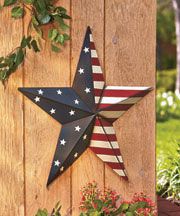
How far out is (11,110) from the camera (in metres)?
3.29

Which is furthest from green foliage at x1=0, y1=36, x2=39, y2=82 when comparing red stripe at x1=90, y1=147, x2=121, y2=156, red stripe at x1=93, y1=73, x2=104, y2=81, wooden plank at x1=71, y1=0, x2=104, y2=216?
red stripe at x1=90, y1=147, x2=121, y2=156

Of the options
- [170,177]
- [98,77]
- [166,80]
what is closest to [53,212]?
[98,77]

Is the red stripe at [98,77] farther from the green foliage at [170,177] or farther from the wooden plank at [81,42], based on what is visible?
the green foliage at [170,177]

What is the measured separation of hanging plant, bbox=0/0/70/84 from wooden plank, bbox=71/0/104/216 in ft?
0.33

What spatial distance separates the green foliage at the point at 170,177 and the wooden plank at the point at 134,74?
1391 millimetres

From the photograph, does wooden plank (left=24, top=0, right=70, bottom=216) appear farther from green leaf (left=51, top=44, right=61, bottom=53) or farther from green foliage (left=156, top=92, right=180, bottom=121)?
green foliage (left=156, top=92, right=180, bottom=121)

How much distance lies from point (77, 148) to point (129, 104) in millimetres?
370

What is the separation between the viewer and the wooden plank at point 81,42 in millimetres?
3336

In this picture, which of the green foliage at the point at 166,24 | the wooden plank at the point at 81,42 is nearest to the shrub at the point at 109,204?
the wooden plank at the point at 81,42

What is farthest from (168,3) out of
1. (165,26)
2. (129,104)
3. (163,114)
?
(129,104)

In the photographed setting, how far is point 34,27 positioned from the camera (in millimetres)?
3227

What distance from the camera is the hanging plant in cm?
320

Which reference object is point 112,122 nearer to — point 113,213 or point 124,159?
point 124,159

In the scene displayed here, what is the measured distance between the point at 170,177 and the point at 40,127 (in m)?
2.06
